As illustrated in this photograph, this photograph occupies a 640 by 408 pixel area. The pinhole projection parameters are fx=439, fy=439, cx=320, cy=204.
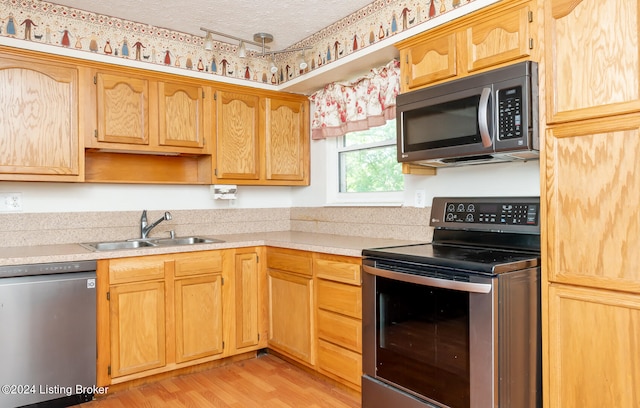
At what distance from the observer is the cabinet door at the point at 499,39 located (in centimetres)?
193

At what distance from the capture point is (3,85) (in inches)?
98.8

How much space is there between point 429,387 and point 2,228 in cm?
267

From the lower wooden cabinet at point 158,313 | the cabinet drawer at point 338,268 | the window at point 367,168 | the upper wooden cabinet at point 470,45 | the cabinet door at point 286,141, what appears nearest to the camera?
the upper wooden cabinet at point 470,45

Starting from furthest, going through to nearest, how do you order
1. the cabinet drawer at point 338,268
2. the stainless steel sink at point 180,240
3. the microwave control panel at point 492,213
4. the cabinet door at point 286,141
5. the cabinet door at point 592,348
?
the cabinet door at point 286,141
the stainless steel sink at point 180,240
the cabinet drawer at point 338,268
the microwave control panel at point 492,213
the cabinet door at point 592,348

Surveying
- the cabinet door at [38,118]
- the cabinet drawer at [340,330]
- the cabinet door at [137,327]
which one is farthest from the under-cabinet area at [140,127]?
the cabinet drawer at [340,330]

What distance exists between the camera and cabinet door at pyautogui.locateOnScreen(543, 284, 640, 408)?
5.18ft

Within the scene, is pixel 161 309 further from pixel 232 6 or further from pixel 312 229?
pixel 232 6

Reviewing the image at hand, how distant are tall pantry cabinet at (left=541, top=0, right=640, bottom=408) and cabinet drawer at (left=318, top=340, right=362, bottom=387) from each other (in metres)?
0.98

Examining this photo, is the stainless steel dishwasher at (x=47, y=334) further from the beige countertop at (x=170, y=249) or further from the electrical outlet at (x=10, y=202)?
the electrical outlet at (x=10, y=202)

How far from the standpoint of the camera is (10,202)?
9.08ft

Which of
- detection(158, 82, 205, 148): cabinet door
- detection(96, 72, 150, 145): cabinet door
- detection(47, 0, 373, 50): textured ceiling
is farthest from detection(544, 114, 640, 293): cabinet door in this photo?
detection(96, 72, 150, 145): cabinet door

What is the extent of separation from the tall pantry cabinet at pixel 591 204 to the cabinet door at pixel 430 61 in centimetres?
49

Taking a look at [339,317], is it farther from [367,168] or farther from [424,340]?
[367,168]


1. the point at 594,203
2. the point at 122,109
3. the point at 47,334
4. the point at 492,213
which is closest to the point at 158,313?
the point at 47,334
